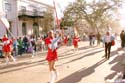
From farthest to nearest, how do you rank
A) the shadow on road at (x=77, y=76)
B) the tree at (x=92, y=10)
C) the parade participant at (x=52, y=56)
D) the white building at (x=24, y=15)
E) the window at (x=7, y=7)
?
1. the tree at (x=92, y=10)
2. the white building at (x=24, y=15)
3. the window at (x=7, y=7)
4. the shadow on road at (x=77, y=76)
5. the parade participant at (x=52, y=56)

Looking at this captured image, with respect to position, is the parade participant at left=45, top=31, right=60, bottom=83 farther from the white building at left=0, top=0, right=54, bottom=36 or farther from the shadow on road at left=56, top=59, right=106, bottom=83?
the white building at left=0, top=0, right=54, bottom=36

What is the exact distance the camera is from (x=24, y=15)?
125 ft

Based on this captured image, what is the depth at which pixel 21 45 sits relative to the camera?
24078 millimetres

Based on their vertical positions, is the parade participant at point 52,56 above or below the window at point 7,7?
below

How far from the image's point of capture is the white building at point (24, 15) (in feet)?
121

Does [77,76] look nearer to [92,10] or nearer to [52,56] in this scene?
[52,56]

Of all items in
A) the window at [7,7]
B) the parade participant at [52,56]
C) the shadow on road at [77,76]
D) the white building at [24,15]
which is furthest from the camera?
the white building at [24,15]

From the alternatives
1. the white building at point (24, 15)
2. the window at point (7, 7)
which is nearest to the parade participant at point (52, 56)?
the white building at point (24, 15)

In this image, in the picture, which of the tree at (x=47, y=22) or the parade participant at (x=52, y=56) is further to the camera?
the tree at (x=47, y=22)

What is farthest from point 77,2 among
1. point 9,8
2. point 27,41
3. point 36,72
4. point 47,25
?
point 36,72

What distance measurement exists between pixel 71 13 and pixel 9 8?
11.5m

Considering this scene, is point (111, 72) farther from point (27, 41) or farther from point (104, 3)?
point (104, 3)

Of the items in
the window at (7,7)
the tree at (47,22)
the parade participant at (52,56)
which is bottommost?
the parade participant at (52,56)

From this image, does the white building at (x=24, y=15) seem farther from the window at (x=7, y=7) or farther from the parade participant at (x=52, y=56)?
the parade participant at (x=52, y=56)
